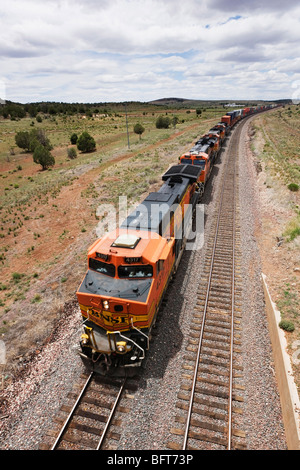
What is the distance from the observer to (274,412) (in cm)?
809

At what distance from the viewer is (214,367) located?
9.54 meters

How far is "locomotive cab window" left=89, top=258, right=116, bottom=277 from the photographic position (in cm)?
913

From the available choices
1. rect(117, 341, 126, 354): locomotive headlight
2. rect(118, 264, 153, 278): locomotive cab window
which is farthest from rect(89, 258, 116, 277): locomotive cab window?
rect(117, 341, 126, 354): locomotive headlight

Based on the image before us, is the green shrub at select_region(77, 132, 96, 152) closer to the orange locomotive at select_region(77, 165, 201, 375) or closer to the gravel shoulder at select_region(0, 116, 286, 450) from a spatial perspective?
the gravel shoulder at select_region(0, 116, 286, 450)

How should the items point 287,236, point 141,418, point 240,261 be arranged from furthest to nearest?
point 287,236
point 240,261
point 141,418

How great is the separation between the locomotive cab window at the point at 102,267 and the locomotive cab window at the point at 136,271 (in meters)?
0.30

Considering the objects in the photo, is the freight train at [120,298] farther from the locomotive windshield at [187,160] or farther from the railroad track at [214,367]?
the locomotive windshield at [187,160]

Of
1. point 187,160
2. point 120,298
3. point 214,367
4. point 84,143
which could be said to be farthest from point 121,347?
point 84,143

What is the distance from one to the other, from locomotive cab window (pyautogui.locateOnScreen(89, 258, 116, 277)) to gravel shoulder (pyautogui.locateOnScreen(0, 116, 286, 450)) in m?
3.39

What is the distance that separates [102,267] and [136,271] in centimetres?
131

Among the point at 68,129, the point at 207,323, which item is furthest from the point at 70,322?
the point at 68,129

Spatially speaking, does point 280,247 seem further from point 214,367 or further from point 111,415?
point 111,415
